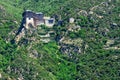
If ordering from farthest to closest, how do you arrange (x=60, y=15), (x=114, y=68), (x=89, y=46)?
1. (x=60, y=15)
2. (x=89, y=46)
3. (x=114, y=68)

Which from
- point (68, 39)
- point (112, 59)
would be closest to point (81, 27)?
point (68, 39)

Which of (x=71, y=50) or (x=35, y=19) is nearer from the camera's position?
(x=71, y=50)

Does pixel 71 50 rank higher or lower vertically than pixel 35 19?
lower

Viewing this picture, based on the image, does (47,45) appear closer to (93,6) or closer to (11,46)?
(11,46)

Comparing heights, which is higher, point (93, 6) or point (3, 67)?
point (93, 6)

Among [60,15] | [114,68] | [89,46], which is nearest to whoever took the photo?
[114,68]
